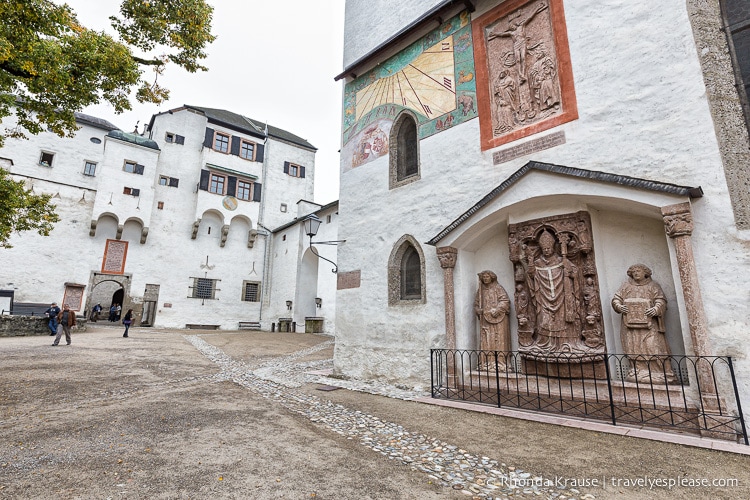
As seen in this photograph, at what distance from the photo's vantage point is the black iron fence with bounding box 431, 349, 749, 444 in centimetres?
448

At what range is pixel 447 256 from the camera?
731 centimetres

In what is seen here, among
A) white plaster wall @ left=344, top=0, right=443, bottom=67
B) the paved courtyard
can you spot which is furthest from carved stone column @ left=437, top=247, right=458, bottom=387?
white plaster wall @ left=344, top=0, right=443, bottom=67

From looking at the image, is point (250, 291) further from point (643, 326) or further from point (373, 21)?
point (643, 326)

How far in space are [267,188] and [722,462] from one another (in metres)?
28.2

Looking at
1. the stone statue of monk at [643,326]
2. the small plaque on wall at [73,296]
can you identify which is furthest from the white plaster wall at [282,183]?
the stone statue of monk at [643,326]

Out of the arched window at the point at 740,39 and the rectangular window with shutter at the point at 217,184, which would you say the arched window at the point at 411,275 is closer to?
the arched window at the point at 740,39

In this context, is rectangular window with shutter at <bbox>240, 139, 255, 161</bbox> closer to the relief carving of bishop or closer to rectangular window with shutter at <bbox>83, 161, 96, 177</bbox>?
rectangular window with shutter at <bbox>83, 161, 96, 177</bbox>

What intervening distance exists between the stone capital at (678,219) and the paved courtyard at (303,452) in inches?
103

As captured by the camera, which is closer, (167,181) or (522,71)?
(522,71)

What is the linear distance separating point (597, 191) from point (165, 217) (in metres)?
26.2

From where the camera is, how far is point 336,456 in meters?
3.81

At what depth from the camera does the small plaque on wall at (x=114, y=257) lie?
22.9 m

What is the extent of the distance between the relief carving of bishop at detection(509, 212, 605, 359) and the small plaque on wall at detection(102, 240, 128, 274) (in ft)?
81.9

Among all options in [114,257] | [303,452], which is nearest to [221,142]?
[114,257]
